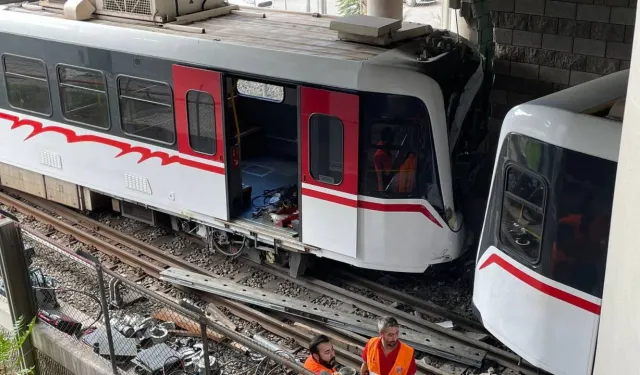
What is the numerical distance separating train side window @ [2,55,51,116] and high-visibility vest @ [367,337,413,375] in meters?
7.42

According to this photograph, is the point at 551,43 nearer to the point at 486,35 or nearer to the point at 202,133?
the point at 486,35

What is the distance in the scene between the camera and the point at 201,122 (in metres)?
10.5

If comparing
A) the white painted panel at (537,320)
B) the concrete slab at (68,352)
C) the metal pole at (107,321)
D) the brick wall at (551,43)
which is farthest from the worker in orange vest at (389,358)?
the brick wall at (551,43)

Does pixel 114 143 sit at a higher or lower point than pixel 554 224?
lower

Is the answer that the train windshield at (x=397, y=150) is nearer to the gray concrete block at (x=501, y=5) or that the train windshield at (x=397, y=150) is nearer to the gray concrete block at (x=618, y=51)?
the gray concrete block at (x=618, y=51)

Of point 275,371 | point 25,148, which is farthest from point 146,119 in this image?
point 275,371

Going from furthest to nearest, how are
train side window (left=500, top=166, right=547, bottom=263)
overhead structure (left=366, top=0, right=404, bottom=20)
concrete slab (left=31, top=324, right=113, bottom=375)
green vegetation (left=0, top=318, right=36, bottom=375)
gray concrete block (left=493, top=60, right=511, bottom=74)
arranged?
overhead structure (left=366, top=0, right=404, bottom=20) → gray concrete block (left=493, top=60, right=511, bottom=74) → concrete slab (left=31, top=324, right=113, bottom=375) → green vegetation (left=0, top=318, right=36, bottom=375) → train side window (left=500, top=166, right=547, bottom=263)

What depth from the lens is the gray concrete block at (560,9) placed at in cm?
1127

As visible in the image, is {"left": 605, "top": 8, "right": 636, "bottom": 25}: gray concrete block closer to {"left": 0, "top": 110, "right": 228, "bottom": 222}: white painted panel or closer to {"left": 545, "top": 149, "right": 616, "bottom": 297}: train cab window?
{"left": 545, "top": 149, "right": 616, "bottom": 297}: train cab window

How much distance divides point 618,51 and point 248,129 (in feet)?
19.2

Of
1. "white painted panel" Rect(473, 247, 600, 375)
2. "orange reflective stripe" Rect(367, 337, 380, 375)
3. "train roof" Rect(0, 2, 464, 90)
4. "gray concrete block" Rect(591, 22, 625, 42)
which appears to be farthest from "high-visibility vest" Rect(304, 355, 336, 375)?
"gray concrete block" Rect(591, 22, 625, 42)

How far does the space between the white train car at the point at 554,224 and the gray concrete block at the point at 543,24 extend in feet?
13.1

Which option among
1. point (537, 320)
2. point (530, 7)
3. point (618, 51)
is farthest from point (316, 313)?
point (530, 7)

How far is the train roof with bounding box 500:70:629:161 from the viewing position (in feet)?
21.7
